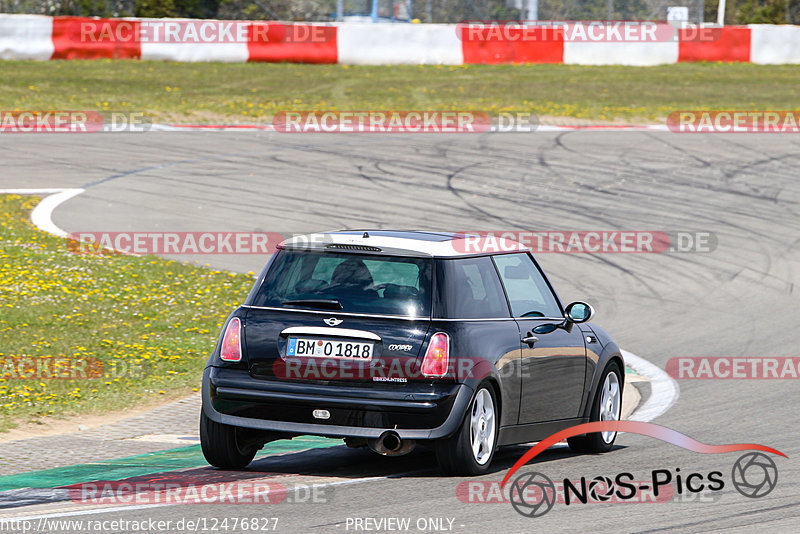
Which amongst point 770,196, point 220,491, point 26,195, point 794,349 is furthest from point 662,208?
point 220,491

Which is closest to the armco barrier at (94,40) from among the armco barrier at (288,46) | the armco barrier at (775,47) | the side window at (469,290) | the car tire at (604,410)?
the armco barrier at (288,46)

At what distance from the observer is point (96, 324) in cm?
1234

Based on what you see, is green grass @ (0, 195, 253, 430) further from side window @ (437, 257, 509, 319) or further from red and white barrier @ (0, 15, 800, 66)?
red and white barrier @ (0, 15, 800, 66)

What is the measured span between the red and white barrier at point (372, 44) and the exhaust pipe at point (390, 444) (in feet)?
88.8

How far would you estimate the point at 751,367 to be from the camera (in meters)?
12.0

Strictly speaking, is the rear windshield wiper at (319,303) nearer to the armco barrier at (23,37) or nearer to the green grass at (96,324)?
the green grass at (96,324)

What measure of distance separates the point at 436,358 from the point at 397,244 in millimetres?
881

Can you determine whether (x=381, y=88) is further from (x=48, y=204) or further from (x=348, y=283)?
(x=348, y=283)

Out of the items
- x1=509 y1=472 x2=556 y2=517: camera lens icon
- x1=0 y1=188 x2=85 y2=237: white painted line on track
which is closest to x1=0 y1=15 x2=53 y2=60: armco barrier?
x1=0 y1=188 x2=85 y2=237: white painted line on track

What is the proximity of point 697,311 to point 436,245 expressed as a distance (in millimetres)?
7880

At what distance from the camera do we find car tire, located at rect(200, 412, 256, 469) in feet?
23.8

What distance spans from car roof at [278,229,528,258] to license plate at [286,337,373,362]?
66 cm

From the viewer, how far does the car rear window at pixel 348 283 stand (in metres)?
7.18

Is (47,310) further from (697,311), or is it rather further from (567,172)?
(567,172)
